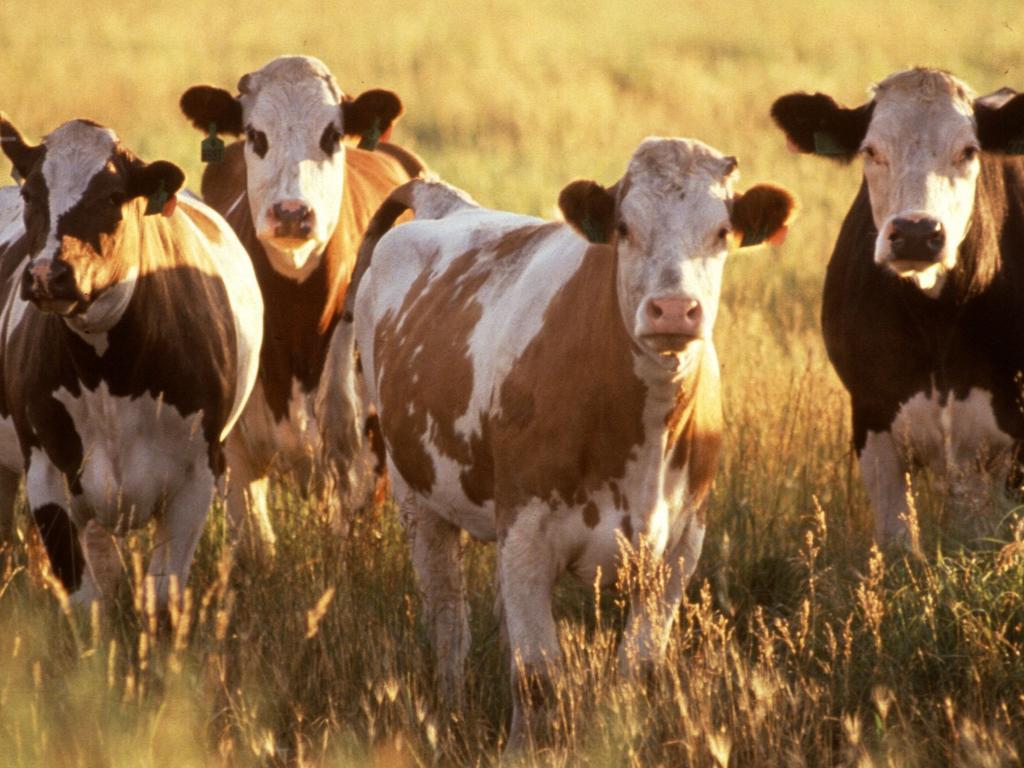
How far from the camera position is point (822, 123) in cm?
657

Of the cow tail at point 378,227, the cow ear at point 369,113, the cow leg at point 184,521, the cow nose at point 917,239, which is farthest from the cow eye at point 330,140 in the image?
the cow nose at point 917,239

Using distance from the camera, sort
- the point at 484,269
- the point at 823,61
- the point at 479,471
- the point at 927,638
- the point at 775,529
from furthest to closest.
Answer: the point at 823,61 < the point at 775,529 < the point at 484,269 < the point at 479,471 < the point at 927,638

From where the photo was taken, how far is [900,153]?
6148 mm

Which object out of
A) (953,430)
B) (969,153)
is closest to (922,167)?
(969,153)

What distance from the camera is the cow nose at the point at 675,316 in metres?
4.54

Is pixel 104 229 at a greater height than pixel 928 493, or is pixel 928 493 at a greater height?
pixel 104 229

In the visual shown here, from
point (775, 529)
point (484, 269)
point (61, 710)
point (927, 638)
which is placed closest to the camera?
point (61, 710)

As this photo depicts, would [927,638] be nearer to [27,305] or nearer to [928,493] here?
[928,493]

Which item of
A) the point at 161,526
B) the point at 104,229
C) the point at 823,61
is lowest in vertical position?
the point at 161,526

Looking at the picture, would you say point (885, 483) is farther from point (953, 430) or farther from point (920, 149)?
point (920, 149)

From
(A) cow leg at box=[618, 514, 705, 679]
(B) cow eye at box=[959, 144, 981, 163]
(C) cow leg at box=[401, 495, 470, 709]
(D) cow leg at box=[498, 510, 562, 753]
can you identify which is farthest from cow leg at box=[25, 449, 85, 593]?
(B) cow eye at box=[959, 144, 981, 163]

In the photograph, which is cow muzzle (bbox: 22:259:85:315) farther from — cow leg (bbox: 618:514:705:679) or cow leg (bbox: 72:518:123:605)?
cow leg (bbox: 618:514:705:679)

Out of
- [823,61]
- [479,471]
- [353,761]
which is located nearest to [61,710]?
[353,761]

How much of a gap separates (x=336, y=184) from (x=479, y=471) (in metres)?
2.74
